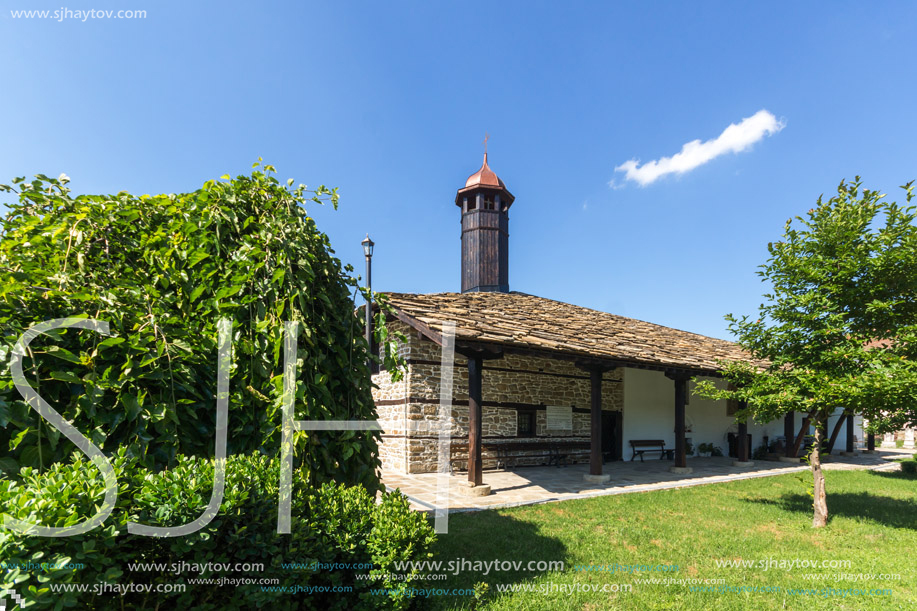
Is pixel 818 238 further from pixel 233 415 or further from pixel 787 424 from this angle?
pixel 787 424

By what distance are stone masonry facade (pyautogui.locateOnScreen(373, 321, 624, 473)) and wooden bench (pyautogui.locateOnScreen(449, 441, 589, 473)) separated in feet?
0.09

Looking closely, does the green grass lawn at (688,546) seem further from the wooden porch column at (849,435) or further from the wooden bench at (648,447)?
the wooden porch column at (849,435)

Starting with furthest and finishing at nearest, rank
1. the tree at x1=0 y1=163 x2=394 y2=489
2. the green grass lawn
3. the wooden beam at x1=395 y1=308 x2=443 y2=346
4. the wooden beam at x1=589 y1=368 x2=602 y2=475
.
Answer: the wooden beam at x1=589 y1=368 x2=602 y2=475 < the wooden beam at x1=395 y1=308 x2=443 y2=346 < the green grass lawn < the tree at x1=0 y1=163 x2=394 y2=489

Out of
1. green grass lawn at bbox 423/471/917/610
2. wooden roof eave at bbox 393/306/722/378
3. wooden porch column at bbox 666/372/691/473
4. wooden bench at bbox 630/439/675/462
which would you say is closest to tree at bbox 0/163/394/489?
green grass lawn at bbox 423/471/917/610

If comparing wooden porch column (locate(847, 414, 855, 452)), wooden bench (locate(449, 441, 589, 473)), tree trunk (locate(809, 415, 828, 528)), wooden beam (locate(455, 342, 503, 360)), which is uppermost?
wooden beam (locate(455, 342, 503, 360))

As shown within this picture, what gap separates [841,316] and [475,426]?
5.57 m

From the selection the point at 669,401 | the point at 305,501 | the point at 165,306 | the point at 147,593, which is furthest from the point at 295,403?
the point at 669,401

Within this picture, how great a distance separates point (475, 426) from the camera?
25.4 ft

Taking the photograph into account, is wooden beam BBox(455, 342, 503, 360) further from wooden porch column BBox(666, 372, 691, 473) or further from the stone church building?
wooden porch column BBox(666, 372, 691, 473)

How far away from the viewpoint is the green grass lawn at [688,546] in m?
3.77

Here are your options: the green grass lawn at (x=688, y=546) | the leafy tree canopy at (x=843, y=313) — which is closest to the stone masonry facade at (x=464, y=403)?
the green grass lawn at (x=688, y=546)

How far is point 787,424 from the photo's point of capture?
533 inches

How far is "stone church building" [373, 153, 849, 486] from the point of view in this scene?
8125 mm

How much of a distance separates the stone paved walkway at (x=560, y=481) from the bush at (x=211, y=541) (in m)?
3.23
